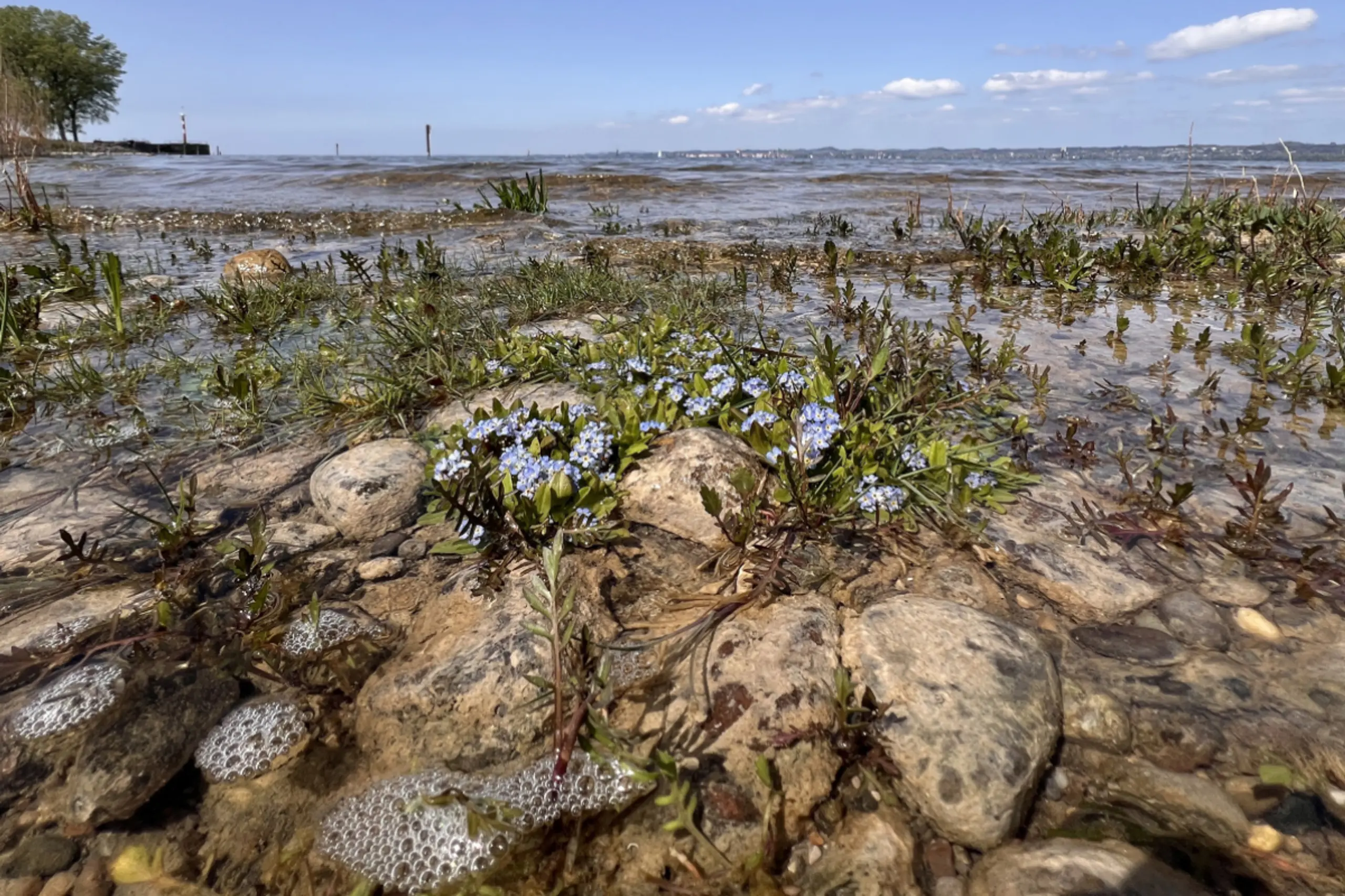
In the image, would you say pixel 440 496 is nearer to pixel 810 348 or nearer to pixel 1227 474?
pixel 810 348

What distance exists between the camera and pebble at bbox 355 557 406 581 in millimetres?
2973

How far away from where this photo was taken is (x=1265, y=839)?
72.7 inches

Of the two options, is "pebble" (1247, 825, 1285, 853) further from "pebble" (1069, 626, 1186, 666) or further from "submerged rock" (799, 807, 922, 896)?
"submerged rock" (799, 807, 922, 896)

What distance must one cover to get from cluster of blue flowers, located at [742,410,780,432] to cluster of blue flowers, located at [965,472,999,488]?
2.97ft

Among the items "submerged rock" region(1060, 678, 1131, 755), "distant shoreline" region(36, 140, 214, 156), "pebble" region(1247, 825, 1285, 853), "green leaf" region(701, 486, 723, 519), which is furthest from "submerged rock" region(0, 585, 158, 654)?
"distant shoreline" region(36, 140, 214, 156)

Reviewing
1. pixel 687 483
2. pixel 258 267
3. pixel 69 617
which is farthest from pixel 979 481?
pixel 258 267

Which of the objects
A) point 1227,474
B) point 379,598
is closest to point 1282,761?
point 1227,474

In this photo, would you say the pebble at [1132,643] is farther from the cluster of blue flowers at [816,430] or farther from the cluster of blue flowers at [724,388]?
the cluster of blue flowers at [724,388]

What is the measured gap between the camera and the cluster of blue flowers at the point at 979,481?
3.21m

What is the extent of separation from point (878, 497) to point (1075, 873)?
154cm

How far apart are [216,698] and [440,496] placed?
1147 millimetres

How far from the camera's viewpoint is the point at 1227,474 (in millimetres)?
3379

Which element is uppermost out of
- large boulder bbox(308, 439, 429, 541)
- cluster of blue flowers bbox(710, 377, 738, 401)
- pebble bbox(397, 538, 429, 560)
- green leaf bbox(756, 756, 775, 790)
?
cluster of blue flowers bbox(710, 377, 738, 401)

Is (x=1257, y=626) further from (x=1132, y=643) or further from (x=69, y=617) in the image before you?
(x=69, y=617)
